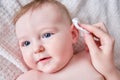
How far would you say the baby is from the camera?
118 cm

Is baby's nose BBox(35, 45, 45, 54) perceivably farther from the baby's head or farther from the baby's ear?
the baby's ear

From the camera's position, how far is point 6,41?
135 centimetres

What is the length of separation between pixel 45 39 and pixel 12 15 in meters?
0.27

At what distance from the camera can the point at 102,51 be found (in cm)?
118

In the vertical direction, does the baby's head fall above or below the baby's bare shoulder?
above

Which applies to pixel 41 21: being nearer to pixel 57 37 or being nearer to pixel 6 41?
pixel 57 37

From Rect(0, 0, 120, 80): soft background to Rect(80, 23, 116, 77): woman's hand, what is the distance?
0.22m

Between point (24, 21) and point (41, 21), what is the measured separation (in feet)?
0.23

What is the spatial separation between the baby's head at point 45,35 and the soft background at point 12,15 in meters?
0.08

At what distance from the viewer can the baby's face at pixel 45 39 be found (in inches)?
46.3

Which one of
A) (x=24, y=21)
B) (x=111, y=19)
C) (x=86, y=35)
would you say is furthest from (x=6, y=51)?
(x=111, y=19)

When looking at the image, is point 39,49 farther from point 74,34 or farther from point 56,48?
point 74,34

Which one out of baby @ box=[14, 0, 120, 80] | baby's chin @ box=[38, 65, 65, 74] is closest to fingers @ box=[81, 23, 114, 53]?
baby @ box=[14, 0, 120, 80]

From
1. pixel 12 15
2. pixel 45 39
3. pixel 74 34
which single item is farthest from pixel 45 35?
pixel 12 15
